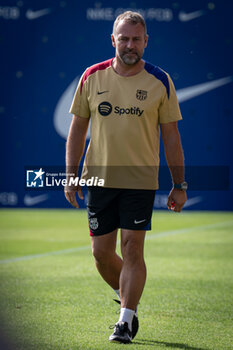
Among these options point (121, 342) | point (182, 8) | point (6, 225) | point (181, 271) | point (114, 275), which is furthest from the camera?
point (182, 8)

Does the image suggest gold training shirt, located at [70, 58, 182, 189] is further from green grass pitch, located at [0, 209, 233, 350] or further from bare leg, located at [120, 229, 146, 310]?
green grass pitch, located at [0, 209, 233, 350]

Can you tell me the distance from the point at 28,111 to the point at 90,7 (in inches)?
102

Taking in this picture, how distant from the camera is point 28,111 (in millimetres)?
15453

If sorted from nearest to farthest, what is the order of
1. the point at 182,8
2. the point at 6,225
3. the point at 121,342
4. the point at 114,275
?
the point at 121,342 → the point at 114,275 → the point at 6,225 → the point at 182,8

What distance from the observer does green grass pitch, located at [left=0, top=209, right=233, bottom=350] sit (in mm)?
4453

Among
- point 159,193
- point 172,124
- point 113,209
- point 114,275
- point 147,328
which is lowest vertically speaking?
point 159,193

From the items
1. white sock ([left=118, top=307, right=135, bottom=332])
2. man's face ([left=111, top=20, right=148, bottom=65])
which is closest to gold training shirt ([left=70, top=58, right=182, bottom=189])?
man's face ([left=111, top=20, right=148, bottom=65])

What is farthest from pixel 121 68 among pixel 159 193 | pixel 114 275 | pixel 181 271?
pixel 159 193

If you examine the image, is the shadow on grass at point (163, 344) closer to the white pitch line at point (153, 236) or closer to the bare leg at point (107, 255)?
the bare leg at point (107, 255)

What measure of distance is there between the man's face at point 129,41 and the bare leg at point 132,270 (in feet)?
3.51

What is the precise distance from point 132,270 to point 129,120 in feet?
3.02

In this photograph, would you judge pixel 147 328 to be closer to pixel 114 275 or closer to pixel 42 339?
pixel 114 275

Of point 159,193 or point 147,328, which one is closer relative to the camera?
point 147,328

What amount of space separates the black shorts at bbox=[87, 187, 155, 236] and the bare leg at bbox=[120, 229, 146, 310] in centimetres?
6
